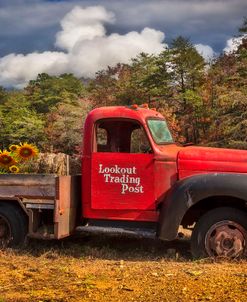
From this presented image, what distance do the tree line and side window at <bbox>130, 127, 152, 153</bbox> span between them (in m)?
15.4

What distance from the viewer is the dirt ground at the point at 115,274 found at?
4.75m

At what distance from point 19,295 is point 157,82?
32850 mm

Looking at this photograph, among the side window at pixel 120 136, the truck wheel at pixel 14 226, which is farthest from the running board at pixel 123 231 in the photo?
the side window at pixel 120 136

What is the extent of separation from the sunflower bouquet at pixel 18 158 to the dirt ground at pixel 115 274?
4.68ft

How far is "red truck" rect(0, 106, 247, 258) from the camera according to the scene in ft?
20.4

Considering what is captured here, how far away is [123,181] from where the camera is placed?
666 cm

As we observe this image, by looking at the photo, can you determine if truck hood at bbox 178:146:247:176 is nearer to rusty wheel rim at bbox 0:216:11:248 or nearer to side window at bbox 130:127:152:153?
side window at bbox 130:127:152:153

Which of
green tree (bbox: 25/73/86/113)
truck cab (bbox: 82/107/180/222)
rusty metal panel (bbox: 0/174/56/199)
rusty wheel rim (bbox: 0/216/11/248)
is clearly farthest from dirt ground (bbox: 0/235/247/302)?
green tree (bbox: 25/73/86/113)

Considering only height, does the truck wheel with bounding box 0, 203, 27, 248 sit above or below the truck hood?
below

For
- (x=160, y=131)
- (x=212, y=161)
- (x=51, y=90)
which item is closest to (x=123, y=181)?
(x=160, y=131)

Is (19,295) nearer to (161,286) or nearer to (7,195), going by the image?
(161,286)

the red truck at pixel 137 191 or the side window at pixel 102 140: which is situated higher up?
the side window at pixel 102 140

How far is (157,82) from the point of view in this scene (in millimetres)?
36875

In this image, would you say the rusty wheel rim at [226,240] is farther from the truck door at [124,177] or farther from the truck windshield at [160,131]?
the truck windshield at [160,131]
